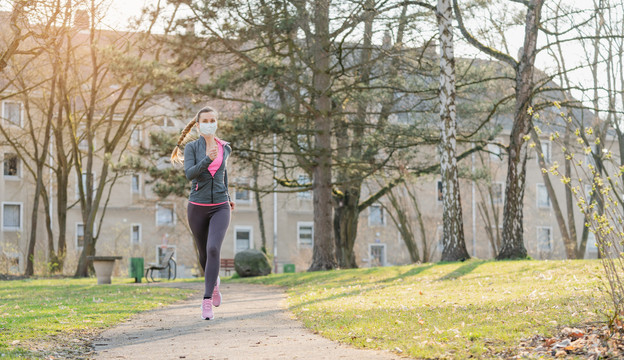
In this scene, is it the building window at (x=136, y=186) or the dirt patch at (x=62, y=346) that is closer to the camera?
the dirt patch at (x=62, y=346)

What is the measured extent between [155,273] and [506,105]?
22768mm

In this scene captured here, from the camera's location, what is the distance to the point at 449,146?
19797 mm

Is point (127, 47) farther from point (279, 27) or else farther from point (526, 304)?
point (526, 304)

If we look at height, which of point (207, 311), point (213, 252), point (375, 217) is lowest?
point (207, 311)

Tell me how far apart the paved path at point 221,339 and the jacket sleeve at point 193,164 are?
1.64 meters

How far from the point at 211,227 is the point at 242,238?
143ft

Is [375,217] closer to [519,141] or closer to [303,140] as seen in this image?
[303,140]

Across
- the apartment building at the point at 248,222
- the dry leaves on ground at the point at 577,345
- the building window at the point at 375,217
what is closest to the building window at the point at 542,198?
the apartment building at the point at 248,222

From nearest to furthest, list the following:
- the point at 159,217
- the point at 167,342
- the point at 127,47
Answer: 1. the point at 167,342
2. the point at 127,47
3. the point at 159,217

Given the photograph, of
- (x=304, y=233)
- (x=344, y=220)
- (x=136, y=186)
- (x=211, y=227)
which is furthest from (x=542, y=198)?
(x=211, y=227)

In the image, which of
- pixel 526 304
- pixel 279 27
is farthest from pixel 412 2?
pixel 526 304

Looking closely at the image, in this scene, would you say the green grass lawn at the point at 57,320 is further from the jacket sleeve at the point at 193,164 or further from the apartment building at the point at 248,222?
the apartment building at the point at 248,222

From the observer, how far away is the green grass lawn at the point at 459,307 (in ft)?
22.3

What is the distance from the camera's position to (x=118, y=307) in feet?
40.4
